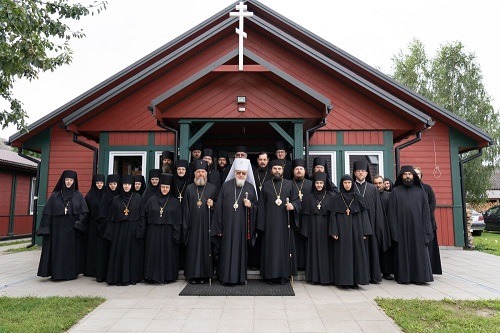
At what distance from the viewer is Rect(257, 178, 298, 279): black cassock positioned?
20.5 feet

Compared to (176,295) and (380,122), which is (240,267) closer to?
(176,295)

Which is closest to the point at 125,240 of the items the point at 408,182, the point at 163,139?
the point at 163,139

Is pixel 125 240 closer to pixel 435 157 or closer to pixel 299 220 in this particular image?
pixel 299 220

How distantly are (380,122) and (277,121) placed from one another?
326cm

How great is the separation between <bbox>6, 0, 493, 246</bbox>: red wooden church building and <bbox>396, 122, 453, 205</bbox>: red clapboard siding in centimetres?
3

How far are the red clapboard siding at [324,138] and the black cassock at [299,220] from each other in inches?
122

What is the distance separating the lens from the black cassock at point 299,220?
6535mm

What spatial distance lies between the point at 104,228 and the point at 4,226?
12521mm

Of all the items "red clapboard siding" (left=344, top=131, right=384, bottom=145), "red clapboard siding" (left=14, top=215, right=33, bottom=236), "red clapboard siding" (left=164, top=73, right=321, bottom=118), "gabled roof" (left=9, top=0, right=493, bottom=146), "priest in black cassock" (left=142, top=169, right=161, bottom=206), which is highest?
"gabled roof" (left=9, top=0, right=493, bottom=146)

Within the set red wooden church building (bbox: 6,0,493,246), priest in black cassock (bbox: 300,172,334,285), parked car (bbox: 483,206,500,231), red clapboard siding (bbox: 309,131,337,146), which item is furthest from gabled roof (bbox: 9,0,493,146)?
parked car (bbox: 483,206,500,231)

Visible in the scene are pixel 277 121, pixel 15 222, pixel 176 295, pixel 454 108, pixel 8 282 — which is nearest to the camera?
pixel 176 295

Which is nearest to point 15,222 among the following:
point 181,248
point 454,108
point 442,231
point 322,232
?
point 181,248

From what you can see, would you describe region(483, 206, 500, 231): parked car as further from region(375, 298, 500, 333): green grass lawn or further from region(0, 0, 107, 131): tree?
region(0, 0, 107, 131): tree

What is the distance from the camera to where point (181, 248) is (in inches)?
270
